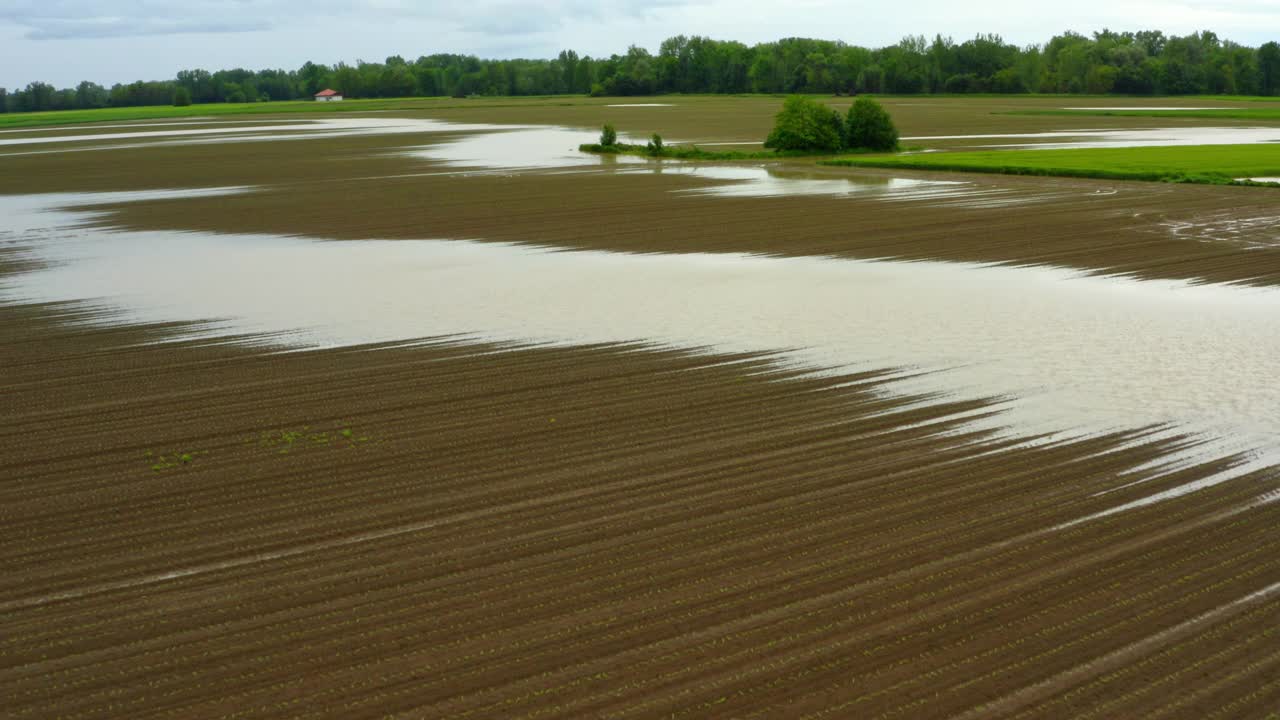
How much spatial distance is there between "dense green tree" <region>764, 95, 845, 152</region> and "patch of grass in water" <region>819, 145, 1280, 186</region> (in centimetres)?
299

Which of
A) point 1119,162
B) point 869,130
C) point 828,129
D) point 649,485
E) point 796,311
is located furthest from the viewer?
point 869,130

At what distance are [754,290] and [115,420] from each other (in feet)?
33.3

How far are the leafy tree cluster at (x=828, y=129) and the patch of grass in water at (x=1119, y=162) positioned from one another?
3.00 metres

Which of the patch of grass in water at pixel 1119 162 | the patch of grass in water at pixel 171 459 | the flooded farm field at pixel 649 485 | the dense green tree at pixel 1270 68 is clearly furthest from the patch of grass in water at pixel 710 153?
the dense green tree at pixel 1270 68

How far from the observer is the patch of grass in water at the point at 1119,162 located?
39.5m

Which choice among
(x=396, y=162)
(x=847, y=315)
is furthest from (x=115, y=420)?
(x=396, y=162)

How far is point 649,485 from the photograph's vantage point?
1041 centimetres

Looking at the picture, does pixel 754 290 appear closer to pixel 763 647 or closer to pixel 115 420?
pixel 115 420

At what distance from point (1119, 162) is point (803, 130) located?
44.1 feet

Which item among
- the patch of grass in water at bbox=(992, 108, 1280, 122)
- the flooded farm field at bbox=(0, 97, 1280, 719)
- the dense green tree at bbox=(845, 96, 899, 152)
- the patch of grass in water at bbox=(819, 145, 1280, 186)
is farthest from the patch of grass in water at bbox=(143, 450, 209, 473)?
the patch of grass in water at bbox=(992, 108, 1280, 122)

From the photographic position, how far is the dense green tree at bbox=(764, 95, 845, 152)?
2088 inches

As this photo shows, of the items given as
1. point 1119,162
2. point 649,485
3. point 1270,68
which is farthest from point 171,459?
point 1270,68

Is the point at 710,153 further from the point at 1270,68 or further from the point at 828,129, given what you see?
the point at 1270,68

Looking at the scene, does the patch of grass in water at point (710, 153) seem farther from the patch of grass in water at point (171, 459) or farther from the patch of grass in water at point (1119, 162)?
the patch of grass in water at point (171, 459)
